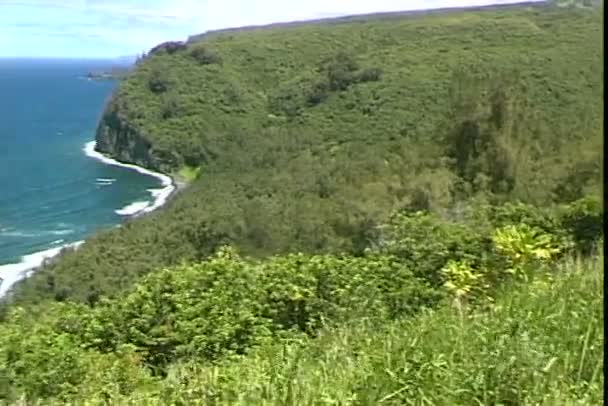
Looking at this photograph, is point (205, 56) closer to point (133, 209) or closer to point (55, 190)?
point (55, 190)

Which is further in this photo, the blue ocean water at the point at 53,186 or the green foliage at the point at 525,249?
the blue ocean water at the point at 53,186

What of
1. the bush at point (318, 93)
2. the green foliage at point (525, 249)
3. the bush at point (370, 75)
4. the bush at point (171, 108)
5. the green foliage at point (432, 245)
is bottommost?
the bush at point (171, 108)

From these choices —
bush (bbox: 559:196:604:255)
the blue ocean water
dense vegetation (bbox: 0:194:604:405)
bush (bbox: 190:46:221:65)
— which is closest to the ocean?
the blue ocean water

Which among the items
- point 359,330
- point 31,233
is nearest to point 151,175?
point 31,233

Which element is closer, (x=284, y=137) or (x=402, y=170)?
(x=402, y=170)

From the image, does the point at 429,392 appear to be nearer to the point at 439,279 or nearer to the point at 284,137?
the point at 439,279

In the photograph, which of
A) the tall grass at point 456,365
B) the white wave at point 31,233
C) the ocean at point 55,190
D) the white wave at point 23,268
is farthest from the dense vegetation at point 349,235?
the white wave at point 31,233

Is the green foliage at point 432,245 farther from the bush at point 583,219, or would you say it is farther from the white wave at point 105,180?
the white wave at point 105,180

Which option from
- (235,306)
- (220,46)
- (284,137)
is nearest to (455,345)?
(235,306)
